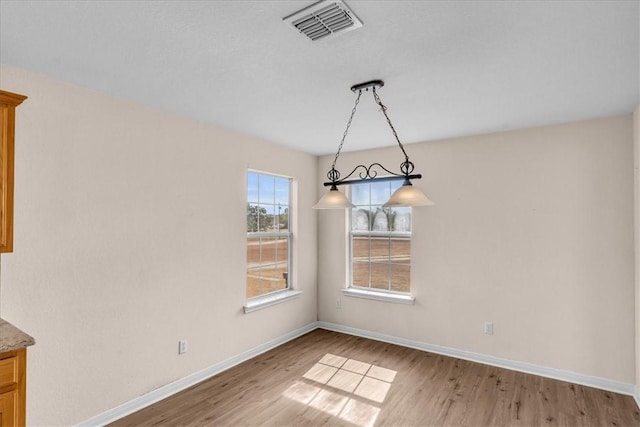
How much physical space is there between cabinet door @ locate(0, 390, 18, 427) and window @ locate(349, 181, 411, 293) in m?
3.54

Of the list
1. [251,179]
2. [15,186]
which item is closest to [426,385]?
Answer: [251,179]

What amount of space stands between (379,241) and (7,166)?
3.84m

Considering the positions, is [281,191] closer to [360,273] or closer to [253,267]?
[253,267]

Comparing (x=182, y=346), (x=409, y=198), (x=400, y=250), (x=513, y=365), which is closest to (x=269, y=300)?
(x=182, y=346)

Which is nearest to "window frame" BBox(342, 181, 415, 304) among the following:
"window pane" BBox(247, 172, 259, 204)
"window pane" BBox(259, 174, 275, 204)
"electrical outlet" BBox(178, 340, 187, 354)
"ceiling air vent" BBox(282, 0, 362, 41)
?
"window pane" BBox(259, 174, 275, 204)

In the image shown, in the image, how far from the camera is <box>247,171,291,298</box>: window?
412 cm

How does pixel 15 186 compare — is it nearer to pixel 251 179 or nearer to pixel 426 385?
pixel 251 179

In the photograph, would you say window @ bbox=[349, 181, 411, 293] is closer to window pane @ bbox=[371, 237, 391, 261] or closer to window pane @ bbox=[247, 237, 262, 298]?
window pane @ bbox=[371, 237, 391, 261]

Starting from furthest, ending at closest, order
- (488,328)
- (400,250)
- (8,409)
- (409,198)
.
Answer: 1. (400,250)
2. (488,328)
3. (409,198)
4. (8,409)

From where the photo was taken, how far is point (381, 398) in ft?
9.94

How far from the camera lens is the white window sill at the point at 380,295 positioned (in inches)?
168

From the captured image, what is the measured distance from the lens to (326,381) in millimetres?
3326

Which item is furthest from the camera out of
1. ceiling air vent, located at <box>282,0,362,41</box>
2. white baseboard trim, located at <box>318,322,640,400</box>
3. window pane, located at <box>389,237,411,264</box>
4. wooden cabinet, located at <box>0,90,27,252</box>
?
window pane, located at <box>389,237,411,264</box>

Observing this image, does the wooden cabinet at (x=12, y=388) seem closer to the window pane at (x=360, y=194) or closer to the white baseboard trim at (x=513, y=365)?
the white baseboard trim at (x=513, y=365)
